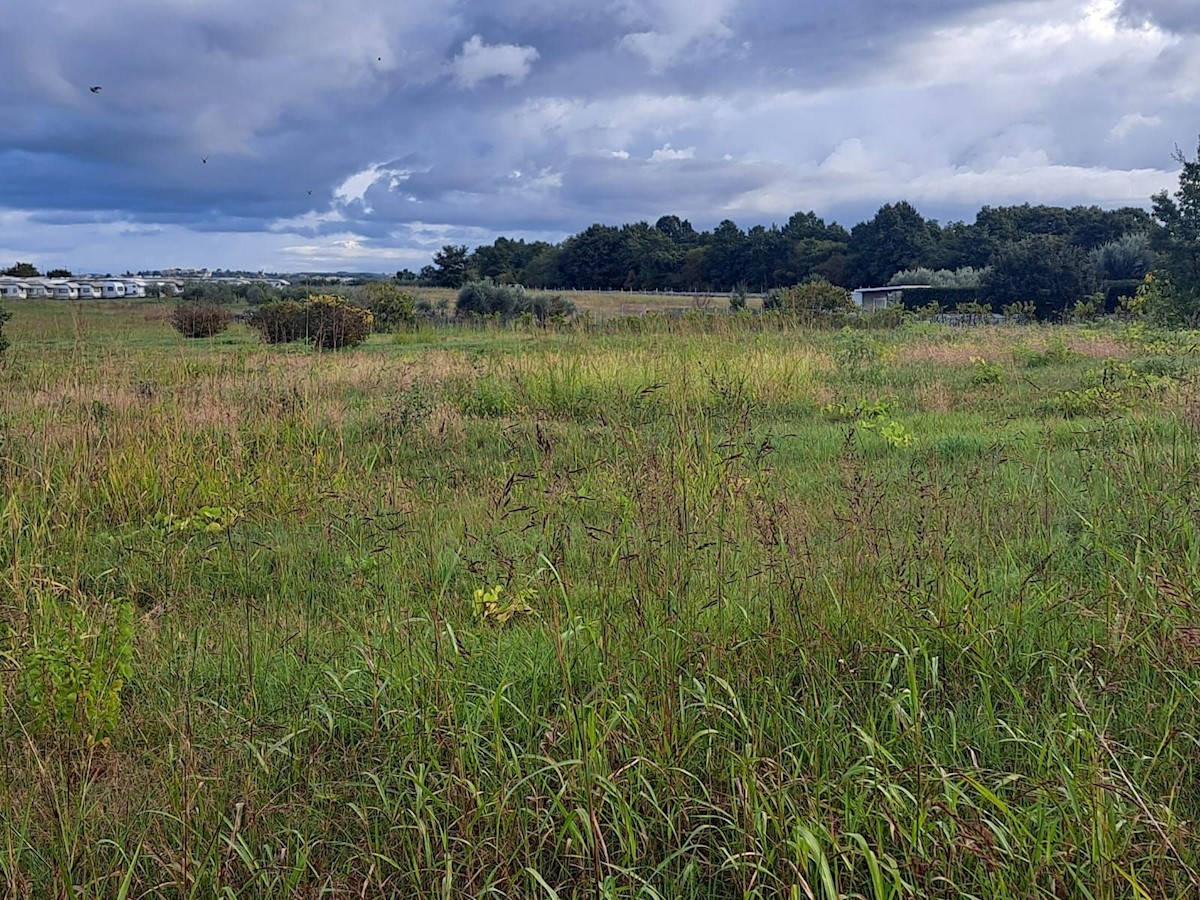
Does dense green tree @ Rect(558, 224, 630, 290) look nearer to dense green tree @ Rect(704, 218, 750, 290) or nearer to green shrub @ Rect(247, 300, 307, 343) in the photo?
dense green tree @ Rect(704, 218, 750, 290)

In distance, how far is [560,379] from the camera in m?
8.99

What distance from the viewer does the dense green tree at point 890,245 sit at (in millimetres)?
61281

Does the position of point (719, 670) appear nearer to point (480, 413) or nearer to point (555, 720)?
point (555, 720)

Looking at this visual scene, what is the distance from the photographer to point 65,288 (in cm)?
1309

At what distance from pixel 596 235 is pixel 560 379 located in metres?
65.1

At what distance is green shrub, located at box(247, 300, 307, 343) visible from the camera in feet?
52.3

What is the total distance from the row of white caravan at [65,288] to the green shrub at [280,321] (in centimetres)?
265

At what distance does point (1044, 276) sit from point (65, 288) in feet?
121

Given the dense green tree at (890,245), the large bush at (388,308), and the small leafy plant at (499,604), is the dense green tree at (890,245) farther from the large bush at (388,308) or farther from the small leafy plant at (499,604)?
the small leafy plant at (499,604)

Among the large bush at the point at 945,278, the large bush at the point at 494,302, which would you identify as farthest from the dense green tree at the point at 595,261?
the large bush at the point at 494,302

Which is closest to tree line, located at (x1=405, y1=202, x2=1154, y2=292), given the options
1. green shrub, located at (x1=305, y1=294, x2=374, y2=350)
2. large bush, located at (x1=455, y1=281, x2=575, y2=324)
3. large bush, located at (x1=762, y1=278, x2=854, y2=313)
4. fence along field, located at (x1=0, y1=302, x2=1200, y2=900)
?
large bush, located at (x1=455, y1=281, x2=575, y2=324)

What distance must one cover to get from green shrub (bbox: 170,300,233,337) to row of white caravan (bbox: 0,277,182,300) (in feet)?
4.53

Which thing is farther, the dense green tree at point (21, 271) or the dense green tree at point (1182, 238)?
the dense green tree at point (1182, 238)

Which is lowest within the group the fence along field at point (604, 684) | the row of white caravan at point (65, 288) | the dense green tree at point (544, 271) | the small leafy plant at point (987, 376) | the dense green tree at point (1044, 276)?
the fence along field at point (604, 684)
